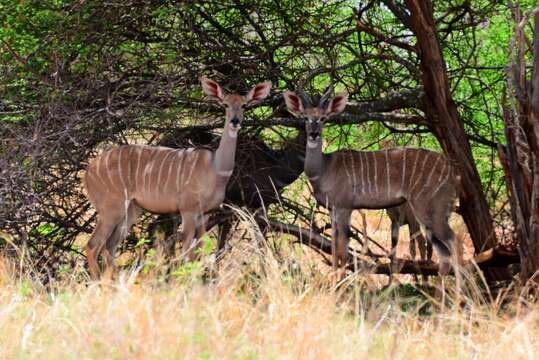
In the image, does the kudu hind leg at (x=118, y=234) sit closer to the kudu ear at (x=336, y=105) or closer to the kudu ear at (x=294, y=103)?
the kudu ear at (x=294, y=103)

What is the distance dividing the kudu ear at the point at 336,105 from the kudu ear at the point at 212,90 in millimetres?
611

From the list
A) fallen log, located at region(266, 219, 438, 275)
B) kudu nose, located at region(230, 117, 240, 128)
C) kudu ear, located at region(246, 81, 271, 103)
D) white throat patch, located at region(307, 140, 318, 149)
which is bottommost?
fallen log, located at region(266, 219, 438, 275)

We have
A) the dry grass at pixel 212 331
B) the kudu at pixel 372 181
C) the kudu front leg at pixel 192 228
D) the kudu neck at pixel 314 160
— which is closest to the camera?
the dry grass at pixel 212 331

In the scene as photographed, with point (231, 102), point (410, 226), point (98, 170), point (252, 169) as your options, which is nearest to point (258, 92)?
point (231, 102)

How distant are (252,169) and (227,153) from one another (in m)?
0.80

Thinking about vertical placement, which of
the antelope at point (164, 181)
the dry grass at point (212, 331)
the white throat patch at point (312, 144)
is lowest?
the dry grass at point (212, 331)

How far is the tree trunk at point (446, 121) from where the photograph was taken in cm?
585

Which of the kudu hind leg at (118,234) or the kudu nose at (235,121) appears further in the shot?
the kudu hind leg at (118,234)

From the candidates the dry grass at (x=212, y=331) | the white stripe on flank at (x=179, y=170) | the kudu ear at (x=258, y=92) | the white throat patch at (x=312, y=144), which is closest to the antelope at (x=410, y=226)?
the white throat patch at (x=312, y=144)

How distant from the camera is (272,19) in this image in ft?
21.0

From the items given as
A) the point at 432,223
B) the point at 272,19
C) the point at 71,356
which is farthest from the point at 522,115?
the point at 71,356

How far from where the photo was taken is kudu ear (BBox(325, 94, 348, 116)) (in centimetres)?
595

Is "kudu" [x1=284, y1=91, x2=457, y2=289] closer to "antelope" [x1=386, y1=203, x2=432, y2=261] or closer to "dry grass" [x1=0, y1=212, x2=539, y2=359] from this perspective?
"antelope" [x1=386, y1=203, x2=432, y2=261]

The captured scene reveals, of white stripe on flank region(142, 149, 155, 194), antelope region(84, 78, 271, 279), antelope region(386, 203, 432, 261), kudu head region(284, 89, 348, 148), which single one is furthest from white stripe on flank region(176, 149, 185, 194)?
antelope region(386, 203, 432, 261)
